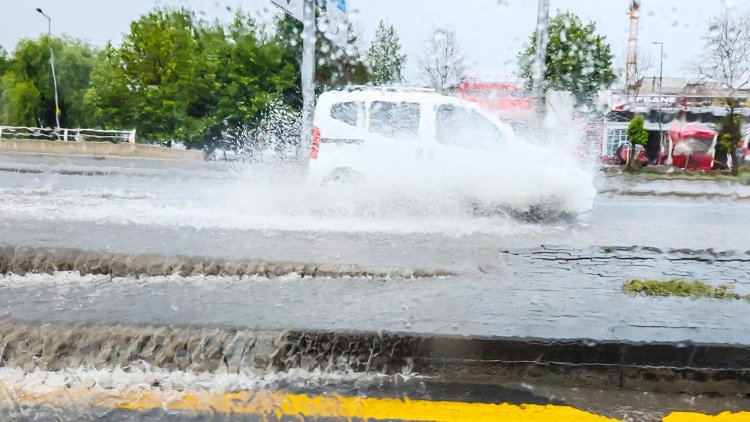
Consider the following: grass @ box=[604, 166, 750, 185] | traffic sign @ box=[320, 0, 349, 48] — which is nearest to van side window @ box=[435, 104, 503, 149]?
traffic sign @ box=[320, 0, 349, 48]

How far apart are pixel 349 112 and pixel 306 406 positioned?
257 inches

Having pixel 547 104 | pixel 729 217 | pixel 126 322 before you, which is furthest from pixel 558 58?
pixel 126 322

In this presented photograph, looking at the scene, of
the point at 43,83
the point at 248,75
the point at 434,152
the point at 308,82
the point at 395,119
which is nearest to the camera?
the point at 434,152

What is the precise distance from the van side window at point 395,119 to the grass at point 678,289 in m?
4.86

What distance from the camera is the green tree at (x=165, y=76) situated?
2486 centimetres

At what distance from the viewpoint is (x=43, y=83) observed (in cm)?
2848

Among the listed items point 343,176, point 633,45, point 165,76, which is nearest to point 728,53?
point 633,45

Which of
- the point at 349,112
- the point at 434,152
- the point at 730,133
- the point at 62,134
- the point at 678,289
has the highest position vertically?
the point at 349,112

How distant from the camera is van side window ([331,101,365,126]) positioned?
842 cm

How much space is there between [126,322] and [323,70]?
14.8 meters

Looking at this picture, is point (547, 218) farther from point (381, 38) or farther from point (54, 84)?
point (54, 84)

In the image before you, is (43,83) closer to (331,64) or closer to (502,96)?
(331,64)

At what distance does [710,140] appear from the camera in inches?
1060

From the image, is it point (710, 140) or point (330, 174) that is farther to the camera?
point (710, 140)
